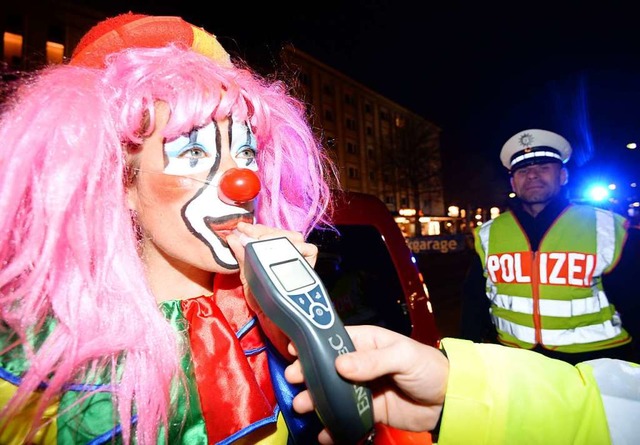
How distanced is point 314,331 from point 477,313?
8.30 ft

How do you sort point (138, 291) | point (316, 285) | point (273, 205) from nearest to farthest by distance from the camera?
point (316, 285) < point (138, 291) < point (273, 205)

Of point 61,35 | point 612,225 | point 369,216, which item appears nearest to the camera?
point 612,225

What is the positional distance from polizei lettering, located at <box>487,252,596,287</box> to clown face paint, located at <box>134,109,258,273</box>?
2.12 meters

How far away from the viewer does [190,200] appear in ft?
3.72

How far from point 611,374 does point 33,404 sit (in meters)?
Answer: 1.53

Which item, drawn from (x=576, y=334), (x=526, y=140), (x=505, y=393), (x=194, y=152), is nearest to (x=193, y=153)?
(x=194, y=152)

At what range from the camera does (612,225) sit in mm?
2414

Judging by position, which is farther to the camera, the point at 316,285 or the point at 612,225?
the point at 612,225

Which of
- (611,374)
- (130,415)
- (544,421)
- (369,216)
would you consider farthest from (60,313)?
(369,216)

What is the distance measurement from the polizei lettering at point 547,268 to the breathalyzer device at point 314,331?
2159 millimetres

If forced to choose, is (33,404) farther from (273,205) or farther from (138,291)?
(273,205)

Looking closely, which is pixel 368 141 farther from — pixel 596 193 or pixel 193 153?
pixel 193 153

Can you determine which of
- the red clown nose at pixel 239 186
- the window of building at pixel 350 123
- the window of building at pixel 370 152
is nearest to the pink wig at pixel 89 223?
the red clown nose at pixel 239 186

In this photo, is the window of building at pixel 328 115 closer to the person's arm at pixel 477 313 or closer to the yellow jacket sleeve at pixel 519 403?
the person's arm at pixel 477 313
